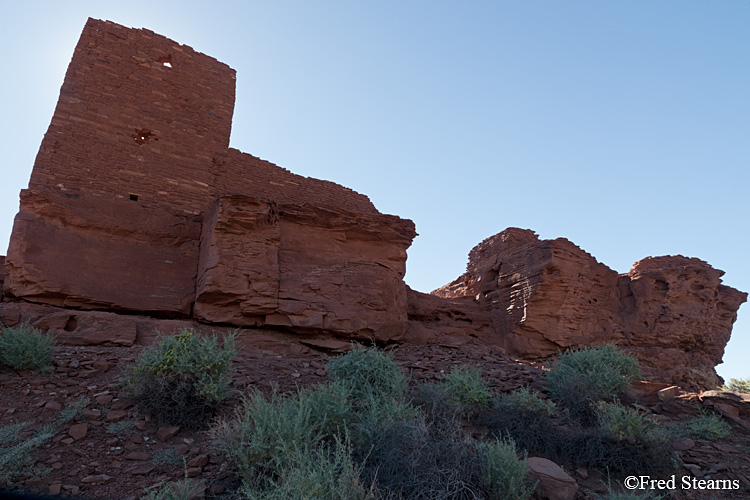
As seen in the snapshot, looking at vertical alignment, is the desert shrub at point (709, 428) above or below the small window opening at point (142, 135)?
below

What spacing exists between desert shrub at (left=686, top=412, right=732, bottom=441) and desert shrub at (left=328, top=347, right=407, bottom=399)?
145 inches

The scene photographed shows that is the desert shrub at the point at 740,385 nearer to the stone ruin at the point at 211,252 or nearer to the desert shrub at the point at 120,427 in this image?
the stone ruin at the point at 211,252

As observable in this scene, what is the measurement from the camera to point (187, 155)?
31.3ft

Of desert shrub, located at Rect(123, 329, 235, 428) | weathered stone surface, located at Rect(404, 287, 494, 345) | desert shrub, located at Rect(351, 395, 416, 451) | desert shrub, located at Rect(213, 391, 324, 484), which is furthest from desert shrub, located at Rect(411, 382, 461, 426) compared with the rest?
weathered stone surface, located at Rect(404, 287, 494, 345)

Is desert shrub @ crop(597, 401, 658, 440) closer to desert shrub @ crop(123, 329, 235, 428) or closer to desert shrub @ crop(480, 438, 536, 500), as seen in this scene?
desert shrub @ crop(480, 438, 536, 500)

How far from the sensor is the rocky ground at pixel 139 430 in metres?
4.04

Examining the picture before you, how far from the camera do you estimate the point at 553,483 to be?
177 inches

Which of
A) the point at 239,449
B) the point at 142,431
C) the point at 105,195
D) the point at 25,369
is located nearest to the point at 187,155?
the point at 105,195

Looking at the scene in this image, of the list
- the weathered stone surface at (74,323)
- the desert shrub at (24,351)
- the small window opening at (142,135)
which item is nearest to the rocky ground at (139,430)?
the desert shrub at (24,351)

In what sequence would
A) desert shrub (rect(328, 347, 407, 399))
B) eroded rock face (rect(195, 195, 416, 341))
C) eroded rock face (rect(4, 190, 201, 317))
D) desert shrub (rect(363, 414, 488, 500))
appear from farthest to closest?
eroded rock face (rect(195, 195, 416, 341)) → eroded rock face (rect(4, 190, 201, 317)) → desert shrub (rect(328, 347, 407, 399)) → desert shrub (rect(363, 414, 488, 500))

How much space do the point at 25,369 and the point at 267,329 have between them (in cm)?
368

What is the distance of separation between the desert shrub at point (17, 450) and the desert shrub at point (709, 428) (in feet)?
23.1

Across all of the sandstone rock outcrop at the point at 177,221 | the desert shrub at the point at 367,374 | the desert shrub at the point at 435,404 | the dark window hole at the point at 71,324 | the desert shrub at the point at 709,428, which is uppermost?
the sandstone rock outcrop at the point at 177,221

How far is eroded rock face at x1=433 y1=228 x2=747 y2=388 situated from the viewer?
36.4ft
